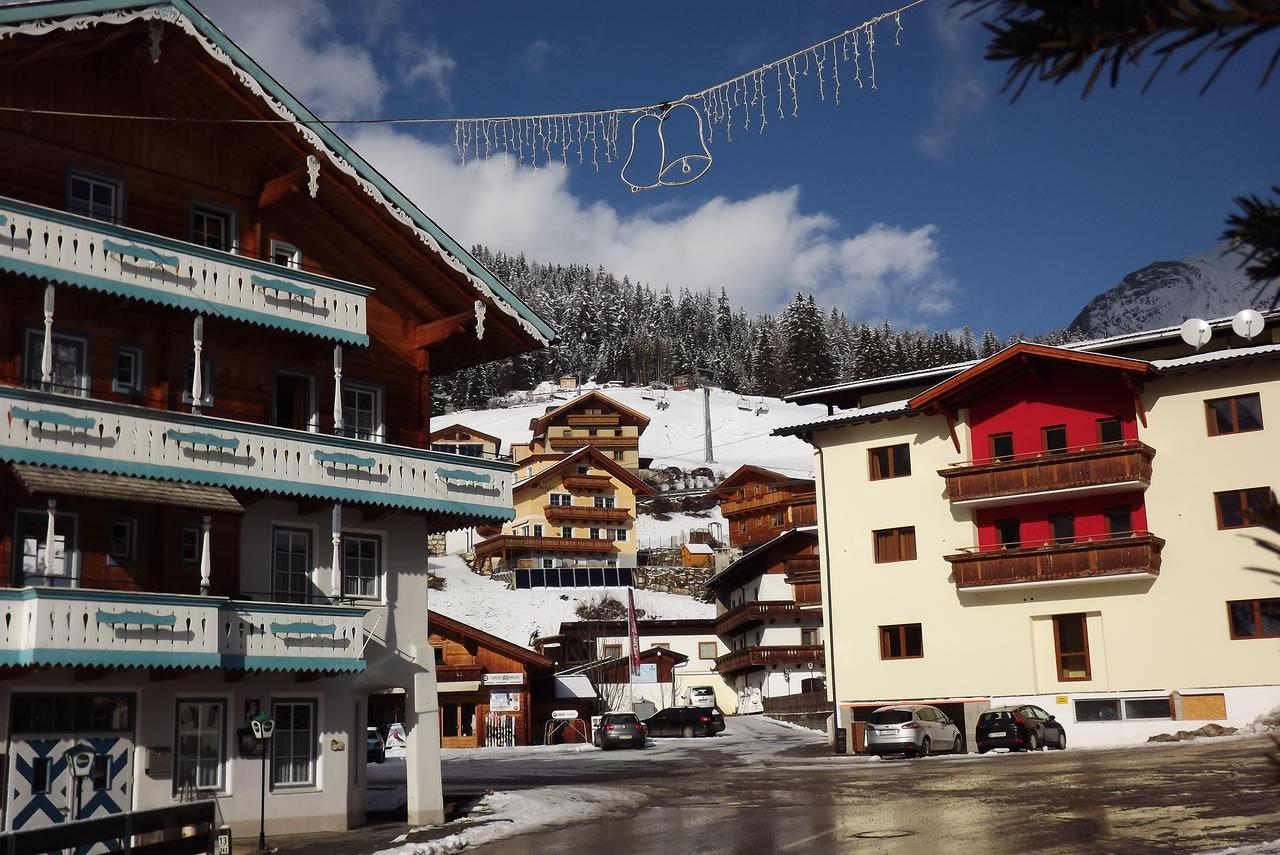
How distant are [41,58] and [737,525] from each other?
84301 mm

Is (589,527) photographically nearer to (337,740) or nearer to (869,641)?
(869,641)

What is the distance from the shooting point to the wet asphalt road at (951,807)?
1828cm

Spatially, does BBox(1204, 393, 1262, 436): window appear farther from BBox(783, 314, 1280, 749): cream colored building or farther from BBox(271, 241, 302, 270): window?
BBox(271, 241, 302, 270): window

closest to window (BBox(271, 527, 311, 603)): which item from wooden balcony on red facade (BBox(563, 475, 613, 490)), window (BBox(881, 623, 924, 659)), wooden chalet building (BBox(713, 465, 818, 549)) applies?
window (BBox(881, 623, 924, 659))

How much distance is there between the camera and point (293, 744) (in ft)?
83.5

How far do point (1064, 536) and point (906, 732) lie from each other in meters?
10.2

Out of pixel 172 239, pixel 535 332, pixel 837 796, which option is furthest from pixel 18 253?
pixel 837 796

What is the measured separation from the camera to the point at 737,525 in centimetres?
10450

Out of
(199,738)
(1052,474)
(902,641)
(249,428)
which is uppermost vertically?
(1052,474)

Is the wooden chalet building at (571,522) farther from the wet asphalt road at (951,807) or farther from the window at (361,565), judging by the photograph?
the window at (361,565)

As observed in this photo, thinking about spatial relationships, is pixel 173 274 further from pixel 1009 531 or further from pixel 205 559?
pixel 1009 531

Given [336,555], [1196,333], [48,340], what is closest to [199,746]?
[336,555]

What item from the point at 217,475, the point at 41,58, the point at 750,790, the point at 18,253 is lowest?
the point at 750,790

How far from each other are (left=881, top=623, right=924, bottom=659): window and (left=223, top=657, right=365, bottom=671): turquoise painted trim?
2513 cm
